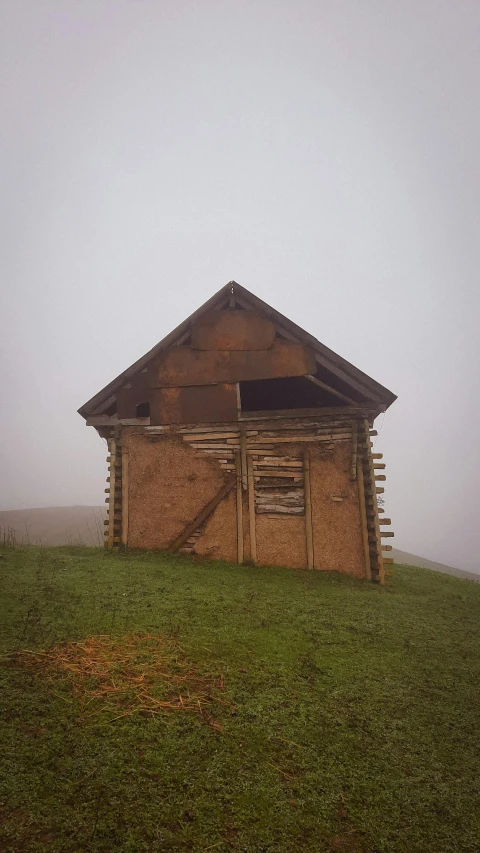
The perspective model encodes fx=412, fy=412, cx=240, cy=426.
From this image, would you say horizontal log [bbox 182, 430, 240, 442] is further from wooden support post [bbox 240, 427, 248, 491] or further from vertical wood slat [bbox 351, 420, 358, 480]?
vertical wood slat [bbox 351, 420, 358, 480]

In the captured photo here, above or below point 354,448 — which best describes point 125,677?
below

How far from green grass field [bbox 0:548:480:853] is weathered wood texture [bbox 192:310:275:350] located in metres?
5.93

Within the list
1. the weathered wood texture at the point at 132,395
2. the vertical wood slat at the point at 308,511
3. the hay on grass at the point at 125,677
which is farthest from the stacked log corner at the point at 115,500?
the hay on grass at the point at 125,677

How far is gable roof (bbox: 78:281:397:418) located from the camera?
9062 millimetres

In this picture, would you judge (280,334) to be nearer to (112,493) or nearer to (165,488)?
(165,488)

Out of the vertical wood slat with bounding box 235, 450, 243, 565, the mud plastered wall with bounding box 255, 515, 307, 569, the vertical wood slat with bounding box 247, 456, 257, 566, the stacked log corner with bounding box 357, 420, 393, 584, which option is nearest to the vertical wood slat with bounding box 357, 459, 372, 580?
the stacked log corner with bounding box 357, 420, 393, 584

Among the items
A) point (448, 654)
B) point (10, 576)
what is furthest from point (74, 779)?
point (10, 576)

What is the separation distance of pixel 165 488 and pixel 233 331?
A: 4.00 meters

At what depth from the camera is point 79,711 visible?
3109 mm

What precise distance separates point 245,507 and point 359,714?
18.3ft

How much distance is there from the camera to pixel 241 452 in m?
9.16

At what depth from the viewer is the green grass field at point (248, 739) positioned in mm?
2271

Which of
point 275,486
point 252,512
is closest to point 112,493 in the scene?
point 252,512

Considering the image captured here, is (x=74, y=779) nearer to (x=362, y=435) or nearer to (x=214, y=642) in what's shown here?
(x=214, y=642)
